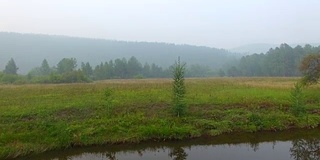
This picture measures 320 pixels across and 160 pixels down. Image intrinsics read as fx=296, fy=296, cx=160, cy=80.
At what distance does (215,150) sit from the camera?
20.7 m

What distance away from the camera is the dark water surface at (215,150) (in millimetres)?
19359

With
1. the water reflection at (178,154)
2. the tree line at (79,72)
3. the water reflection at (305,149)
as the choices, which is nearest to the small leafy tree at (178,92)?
the water reflection at (178,154)

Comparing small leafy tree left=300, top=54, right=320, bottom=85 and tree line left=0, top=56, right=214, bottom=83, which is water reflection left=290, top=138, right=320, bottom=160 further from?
tree line left=0, top=56, right=214, bottom=83

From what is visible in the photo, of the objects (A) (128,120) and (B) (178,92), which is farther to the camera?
(B) (178,92)

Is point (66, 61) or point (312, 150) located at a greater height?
point (66, 61)

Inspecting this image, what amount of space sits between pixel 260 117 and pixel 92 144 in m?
14.7

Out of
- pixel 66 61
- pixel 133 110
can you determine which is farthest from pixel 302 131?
pixel 66 61

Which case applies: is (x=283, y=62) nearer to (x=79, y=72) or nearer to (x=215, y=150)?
(x=79, y=72)

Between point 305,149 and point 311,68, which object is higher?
point 311,68

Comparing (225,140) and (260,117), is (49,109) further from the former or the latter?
(260,117)

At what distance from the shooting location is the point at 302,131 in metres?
24.8

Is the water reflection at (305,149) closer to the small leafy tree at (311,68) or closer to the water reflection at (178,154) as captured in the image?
the water reflection at (178,154)

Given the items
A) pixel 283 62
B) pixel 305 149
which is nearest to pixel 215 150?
pixel 305 149

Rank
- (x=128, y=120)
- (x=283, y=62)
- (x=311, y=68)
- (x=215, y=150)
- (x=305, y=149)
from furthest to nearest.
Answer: (x=283, y=62) → (x=311, y=68) → (x=128, y=120) → (x=215, y=150) → (x=305, y=149)
